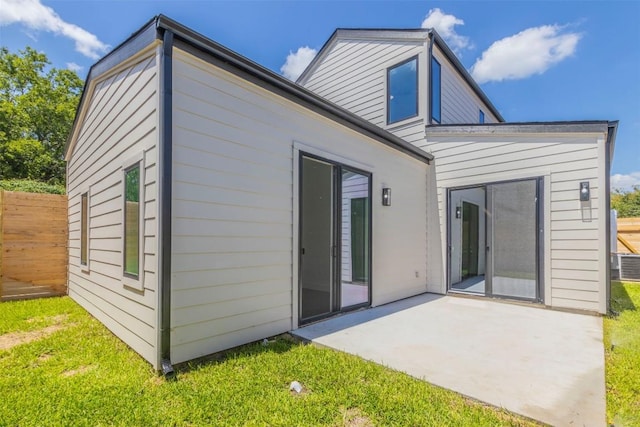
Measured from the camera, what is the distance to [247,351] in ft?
10.3

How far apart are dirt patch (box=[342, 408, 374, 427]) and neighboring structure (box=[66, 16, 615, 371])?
1.54 m

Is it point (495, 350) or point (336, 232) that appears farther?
point (336, 232)

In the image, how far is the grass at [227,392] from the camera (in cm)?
205

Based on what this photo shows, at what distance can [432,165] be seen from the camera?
6.73 metres

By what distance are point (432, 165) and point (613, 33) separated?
18.7 ft

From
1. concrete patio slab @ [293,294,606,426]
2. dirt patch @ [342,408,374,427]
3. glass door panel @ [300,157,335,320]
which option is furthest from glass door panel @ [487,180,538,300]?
dirt patch @ [342,408,374,427]

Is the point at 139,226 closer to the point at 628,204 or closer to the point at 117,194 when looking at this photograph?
the point at 117,194

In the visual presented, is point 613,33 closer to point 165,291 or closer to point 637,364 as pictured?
point 637,364

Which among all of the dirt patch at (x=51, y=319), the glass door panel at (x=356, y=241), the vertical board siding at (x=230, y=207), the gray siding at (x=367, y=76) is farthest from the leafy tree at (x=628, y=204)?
the dirt patch at (x=51, y=319)

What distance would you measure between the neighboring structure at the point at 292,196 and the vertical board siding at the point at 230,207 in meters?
0.02

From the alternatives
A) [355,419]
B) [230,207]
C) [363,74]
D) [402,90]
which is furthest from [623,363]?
[363,74]

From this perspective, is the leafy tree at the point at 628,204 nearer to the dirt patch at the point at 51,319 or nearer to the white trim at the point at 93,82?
the white trim at the point at 93,82

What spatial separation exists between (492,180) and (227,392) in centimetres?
561

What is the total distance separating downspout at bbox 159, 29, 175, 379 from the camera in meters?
2.67
